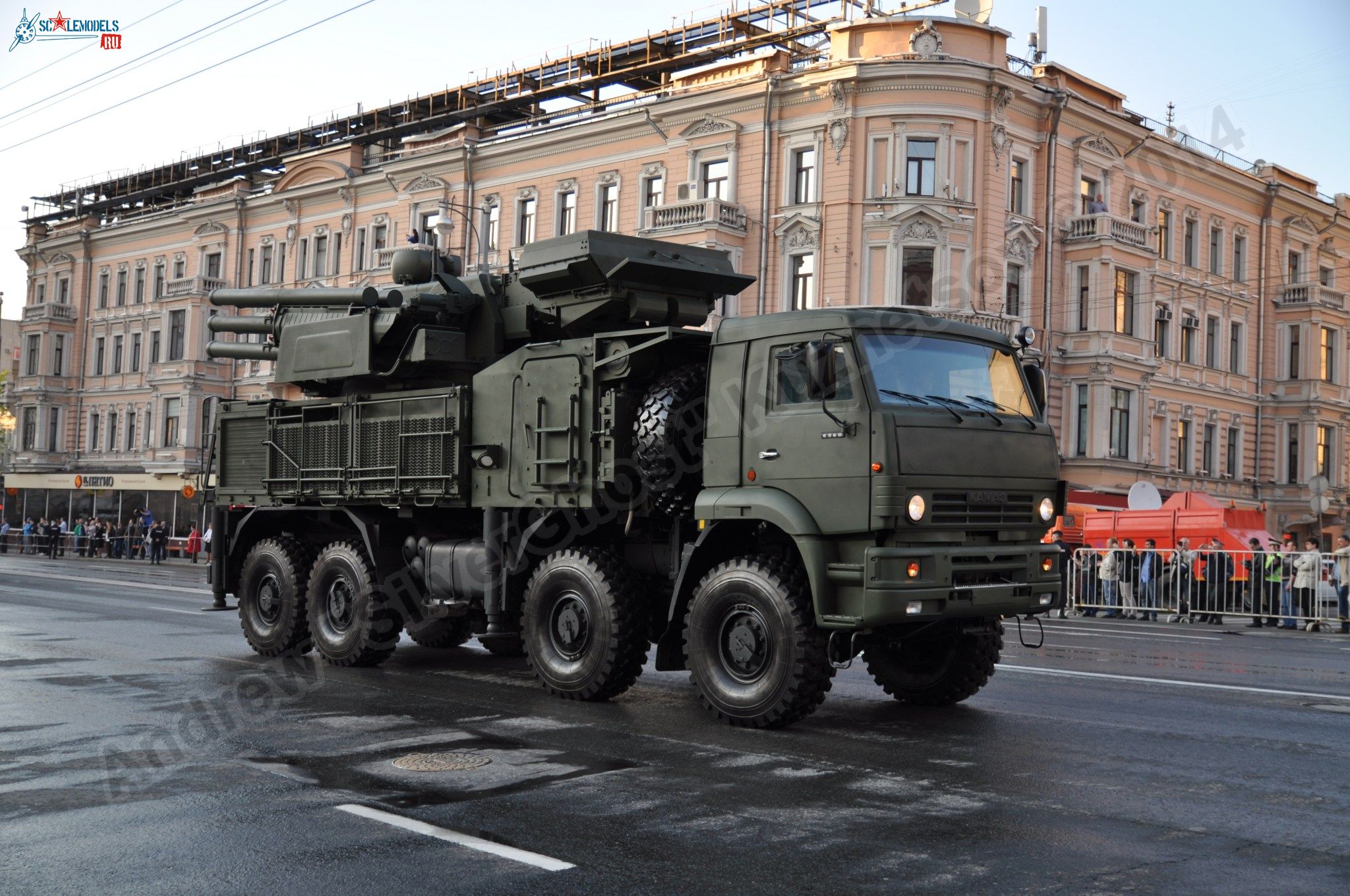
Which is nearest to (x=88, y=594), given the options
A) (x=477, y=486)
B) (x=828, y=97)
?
(x=477, y=486)

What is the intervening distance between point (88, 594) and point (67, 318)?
153 feet

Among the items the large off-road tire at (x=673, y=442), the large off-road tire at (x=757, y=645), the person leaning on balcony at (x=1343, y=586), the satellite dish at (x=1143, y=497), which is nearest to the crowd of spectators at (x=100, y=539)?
the satellite dish at (x=1143, y=497)

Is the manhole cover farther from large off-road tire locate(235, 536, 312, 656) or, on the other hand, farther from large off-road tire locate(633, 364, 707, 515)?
large off-road tire locate(235, 536, 312, 656)

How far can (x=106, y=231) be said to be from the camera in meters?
62.4

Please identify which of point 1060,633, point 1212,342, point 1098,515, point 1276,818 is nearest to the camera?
point 1276,818

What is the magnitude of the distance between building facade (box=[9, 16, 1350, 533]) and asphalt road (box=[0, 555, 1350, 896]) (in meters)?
17.6

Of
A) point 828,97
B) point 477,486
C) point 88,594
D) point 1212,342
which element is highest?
point 828,97

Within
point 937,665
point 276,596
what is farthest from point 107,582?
point 937,665

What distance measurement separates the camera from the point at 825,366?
8688 mm

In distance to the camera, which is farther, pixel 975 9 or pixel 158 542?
pixel 158 542

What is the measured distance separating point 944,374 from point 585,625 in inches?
133

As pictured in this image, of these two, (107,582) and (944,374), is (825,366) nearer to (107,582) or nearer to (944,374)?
Answer: (944,374)

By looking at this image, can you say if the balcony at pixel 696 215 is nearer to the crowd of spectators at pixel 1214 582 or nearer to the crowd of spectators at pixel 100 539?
the crowd of spectators at pixel 1214 582

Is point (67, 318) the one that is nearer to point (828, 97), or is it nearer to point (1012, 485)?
point (828, 97)
